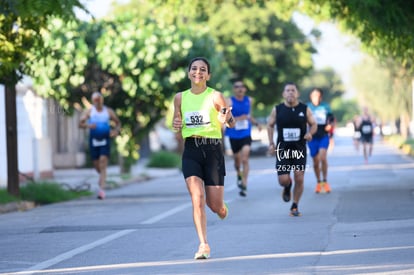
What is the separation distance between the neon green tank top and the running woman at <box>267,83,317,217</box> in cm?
406

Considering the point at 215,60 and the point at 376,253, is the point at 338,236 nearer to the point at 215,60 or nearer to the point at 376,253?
the point at 376,253

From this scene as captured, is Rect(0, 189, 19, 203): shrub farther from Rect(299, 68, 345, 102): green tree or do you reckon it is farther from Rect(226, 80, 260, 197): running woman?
Rect(299, 68, 345, 102): green tree

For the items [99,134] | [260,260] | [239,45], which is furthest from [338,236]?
[239,45]

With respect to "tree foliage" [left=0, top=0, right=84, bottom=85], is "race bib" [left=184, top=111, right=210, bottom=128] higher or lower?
lower

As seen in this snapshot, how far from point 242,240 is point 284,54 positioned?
129 feet

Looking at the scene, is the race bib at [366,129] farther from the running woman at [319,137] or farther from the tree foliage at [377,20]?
the running woman at [319,137]

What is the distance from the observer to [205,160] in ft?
33.1

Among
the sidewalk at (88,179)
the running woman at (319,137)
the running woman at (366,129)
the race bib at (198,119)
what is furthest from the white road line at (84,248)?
the running woman at (366,129)

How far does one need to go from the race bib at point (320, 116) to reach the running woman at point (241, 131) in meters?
1.19

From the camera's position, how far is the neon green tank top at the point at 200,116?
1005cm

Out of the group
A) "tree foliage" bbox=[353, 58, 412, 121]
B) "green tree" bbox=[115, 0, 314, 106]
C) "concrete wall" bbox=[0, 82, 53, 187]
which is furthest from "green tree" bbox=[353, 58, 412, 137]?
"concrete wall" bbox=[0, 82, 53, 187]

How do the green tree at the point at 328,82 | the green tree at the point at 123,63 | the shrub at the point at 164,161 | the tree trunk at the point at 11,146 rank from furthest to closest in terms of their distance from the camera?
the green tree at the point at 328,82 → the shrub at the point at 164,161 → the green tree at the point at 123,63 → the tree trunk at the point at 11,146

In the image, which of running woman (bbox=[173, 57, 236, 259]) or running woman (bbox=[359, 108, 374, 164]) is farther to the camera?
running woman (bbox=[359, 108, 374, 164])

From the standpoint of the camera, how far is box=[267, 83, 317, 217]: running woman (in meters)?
14.1
